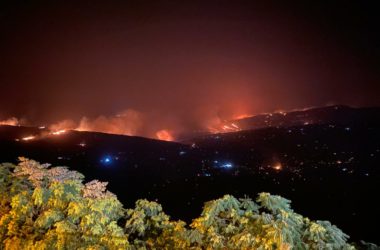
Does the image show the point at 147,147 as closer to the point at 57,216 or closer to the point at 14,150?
the point at 14,150

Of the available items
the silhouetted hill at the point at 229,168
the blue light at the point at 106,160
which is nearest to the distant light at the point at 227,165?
the silhouetted hill at the point at 229,168

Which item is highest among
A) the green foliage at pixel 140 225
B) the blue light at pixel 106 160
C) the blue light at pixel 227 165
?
the blue light at pixel 106 160

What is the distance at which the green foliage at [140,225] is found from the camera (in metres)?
7.81

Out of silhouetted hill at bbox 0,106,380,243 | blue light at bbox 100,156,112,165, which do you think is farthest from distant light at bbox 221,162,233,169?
blue light at bbox 100,156,112,165

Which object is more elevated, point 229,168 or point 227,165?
point 227,165

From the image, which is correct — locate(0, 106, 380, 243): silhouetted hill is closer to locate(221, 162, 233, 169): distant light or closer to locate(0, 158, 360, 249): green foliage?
locate(221, 162, 233, 169): distant light

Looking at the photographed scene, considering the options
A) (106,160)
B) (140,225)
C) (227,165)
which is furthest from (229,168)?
(140,225)

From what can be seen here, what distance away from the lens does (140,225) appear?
1022 cm

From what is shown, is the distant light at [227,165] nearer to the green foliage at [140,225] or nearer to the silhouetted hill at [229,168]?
the silhouetted hill at [229,168]

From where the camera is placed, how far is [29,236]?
9.38 meters

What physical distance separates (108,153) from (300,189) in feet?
126

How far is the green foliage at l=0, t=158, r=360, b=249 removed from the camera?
7.81 metres

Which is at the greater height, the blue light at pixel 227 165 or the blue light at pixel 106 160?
the blue light at pixel 106 160

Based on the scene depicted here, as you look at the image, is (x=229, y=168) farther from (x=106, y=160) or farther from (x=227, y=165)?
(x=106, y=160)
